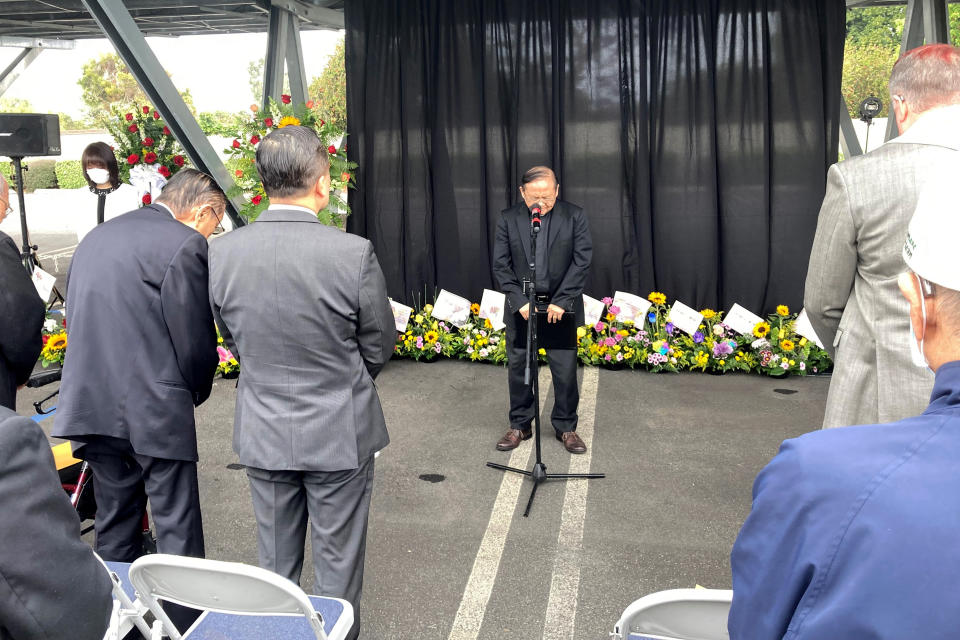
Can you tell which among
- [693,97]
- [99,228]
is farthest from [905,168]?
[693,97]

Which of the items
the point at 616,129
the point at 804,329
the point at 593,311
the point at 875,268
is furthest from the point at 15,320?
the point at 804,329

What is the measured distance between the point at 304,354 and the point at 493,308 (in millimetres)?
4252

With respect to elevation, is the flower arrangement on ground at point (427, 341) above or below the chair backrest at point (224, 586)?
below

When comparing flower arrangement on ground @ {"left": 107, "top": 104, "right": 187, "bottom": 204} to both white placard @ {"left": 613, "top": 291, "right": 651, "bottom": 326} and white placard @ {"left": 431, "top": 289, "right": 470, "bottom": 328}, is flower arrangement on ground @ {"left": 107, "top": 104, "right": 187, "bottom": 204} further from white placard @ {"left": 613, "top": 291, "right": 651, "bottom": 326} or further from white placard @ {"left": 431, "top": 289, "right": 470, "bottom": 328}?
white placard @ {"left": 613, "top": 291, "right": 651, "bottom": 326}

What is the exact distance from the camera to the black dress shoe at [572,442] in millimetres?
4398

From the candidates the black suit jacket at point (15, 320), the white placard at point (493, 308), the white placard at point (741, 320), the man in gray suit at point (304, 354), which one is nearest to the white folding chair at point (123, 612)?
the man in gray suit at point (304, 354)

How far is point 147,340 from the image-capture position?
2385mm

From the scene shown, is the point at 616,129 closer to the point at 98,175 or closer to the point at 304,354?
the point at 98,175

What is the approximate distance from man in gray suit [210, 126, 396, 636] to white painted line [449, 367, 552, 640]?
579 mm

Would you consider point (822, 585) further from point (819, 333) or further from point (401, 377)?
Result: point (401, 377)

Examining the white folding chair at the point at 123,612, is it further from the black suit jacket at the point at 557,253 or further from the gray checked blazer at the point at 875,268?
the black suit jacket at the point at 557,253

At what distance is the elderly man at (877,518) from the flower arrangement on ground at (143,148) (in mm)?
6136

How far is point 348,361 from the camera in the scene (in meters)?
2.24

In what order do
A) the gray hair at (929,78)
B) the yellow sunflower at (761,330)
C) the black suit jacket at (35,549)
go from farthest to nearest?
the yellow sunflower at (761,330), the gray hair at (929,78), the black suit jacket at (35,549)
